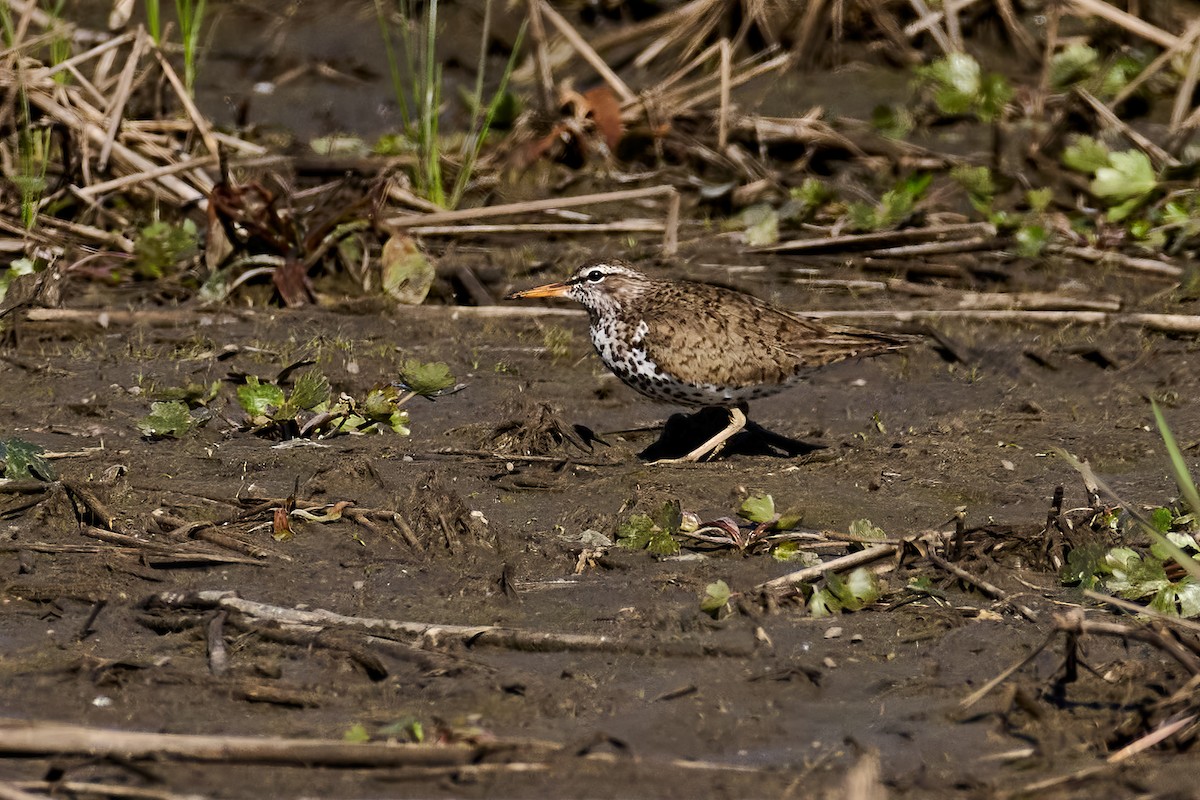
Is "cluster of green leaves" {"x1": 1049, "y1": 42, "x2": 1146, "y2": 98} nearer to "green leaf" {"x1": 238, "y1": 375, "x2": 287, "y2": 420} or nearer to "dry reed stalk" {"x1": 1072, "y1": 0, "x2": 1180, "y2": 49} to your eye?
"dry reed stalk" {"x1": 1072, "y1": 0, "x2": 1180, "y2": 49}

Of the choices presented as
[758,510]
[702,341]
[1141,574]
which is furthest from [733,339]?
[1141,574]

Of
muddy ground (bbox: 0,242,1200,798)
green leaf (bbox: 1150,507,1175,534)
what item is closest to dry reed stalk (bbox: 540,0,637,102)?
muddy ground (bbox: 0,242,1200,798)

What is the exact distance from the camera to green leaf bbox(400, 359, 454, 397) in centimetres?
844

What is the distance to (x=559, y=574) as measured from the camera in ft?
21.4

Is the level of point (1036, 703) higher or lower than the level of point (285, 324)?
higher

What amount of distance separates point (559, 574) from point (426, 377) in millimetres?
2247

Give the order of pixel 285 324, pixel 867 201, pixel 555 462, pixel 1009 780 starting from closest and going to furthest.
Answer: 1. pixel 1009 780
2. pixel 555 462
3. pixel 285 324
4. pixel 867 201

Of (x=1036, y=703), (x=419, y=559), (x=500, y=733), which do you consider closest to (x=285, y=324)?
(x=419, y=559)

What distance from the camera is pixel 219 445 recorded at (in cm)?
791

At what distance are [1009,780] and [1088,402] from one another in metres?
4.64

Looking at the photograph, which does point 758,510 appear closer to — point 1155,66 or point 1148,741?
point 1148,741

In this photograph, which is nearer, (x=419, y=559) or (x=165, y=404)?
(x=419, y=559)

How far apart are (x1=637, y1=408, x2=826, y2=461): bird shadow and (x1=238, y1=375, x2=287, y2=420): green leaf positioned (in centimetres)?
192

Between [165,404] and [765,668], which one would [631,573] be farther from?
[165,404]
